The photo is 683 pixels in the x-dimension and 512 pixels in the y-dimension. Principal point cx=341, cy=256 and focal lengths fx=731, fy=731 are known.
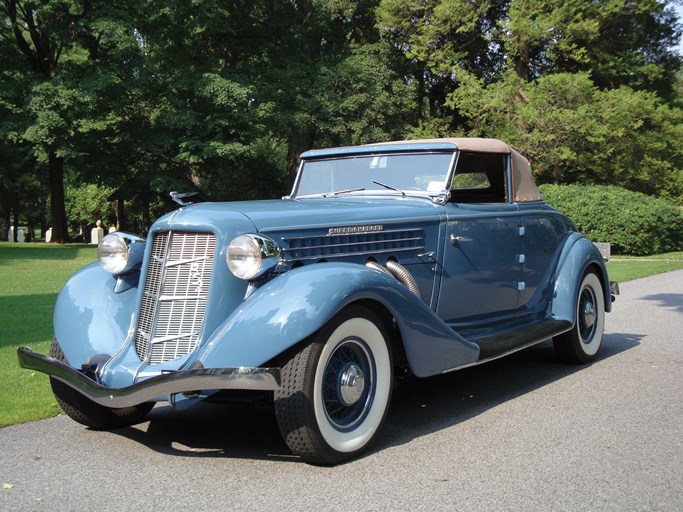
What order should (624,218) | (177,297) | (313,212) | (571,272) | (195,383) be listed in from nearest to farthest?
(195,383) → (177,297) → (313,212) → (571,272) → (624,218)

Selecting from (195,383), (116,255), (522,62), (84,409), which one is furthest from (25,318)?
(522,62)

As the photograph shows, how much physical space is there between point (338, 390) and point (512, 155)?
337 centimetres

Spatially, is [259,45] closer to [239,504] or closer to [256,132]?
[256,132]

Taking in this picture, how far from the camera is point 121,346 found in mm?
4496

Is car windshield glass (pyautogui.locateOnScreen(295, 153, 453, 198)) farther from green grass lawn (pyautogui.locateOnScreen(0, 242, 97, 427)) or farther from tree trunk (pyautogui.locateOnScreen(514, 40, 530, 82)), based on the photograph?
tree trunk (pyautogui.locateOnScreen(514, 40, 530, 82))

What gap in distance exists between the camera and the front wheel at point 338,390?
3822mm

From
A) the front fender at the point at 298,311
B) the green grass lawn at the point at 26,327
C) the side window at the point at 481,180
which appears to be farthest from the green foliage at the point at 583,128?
the front fender at the point at 298,311

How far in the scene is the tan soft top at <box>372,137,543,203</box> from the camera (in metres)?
5.95

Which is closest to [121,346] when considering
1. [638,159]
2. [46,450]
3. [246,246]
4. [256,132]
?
[46,450]

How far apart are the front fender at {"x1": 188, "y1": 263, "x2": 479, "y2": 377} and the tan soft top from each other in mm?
1954

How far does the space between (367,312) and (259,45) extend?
3104 cm

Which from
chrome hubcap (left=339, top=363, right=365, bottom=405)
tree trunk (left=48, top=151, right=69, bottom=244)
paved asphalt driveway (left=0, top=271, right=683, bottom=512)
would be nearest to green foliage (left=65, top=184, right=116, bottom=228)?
tree trunk (left=48, top=151, right=69, bottom=244)

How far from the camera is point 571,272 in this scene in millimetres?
6535

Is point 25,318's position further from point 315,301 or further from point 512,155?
point 315,301
